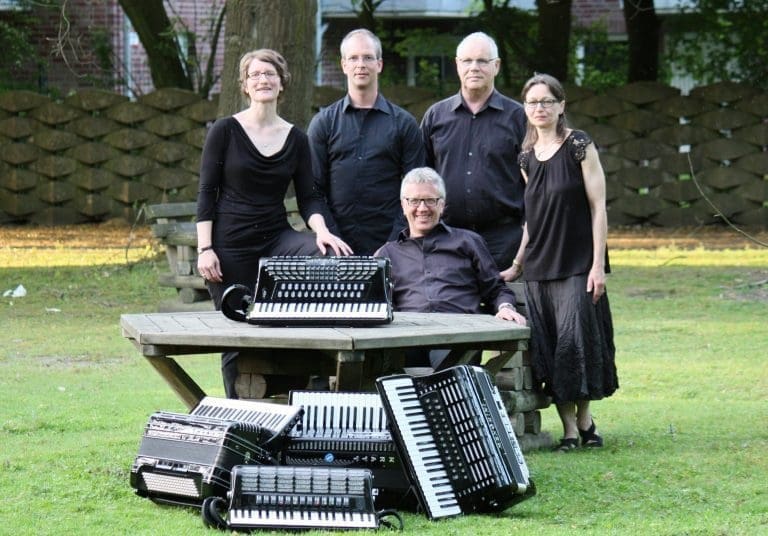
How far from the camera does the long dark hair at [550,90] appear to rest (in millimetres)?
7156

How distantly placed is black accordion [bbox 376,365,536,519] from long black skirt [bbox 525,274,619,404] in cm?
149

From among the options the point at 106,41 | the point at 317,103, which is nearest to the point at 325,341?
the point at 317,103

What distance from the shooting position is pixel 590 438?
7.47m

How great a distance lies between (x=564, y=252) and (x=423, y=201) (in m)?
Answer: 0.81

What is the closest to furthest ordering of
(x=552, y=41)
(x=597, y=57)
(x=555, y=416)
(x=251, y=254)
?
(x=251, y=254) → (x=555, y=416) → (x=552, y=41) → (x=597, y=57)

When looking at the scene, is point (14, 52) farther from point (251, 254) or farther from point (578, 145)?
point (578, 145)

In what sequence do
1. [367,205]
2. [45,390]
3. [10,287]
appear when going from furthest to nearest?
[10,287], [45,390], [367,205]

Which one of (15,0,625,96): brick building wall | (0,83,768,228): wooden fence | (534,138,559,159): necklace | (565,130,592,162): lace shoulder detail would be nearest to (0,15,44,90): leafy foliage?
(15,0,625,96): brick building wall

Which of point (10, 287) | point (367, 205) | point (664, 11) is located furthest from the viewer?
point (664, 11)

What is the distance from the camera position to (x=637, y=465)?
6887mm

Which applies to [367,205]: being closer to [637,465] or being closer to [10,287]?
[637,465]

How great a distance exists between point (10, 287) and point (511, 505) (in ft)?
32.7

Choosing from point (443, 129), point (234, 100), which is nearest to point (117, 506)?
point (443, 129)

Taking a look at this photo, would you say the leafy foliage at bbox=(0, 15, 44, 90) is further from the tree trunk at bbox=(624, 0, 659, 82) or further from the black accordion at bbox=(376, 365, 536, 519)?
the black accordion at bbox=(376, 365, 536, 519)
